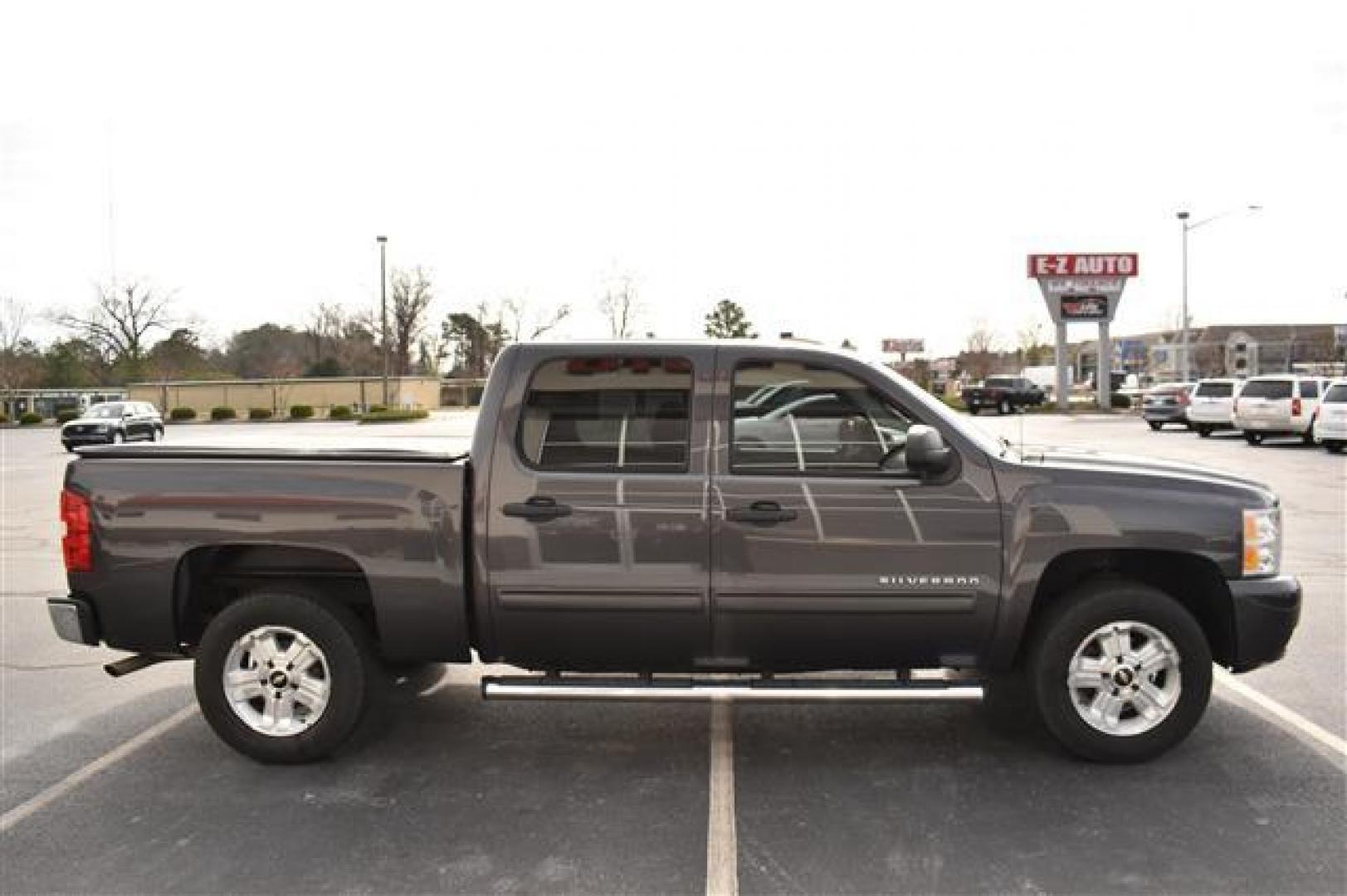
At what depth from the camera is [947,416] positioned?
4258mm

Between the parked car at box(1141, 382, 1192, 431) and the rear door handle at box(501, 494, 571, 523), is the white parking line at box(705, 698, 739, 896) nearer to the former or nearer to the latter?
the rear door handle at box(501, 494, 571, 523)

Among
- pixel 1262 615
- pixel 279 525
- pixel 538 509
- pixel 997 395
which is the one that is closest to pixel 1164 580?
pixel 1262 615

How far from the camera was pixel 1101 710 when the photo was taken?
420 centimetres

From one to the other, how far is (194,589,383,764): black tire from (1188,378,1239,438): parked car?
2770 centimetres

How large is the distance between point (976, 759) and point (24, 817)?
13.0 ft

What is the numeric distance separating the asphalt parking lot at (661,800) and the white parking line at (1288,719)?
0.05ft

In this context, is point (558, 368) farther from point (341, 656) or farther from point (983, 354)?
point (983, 354)

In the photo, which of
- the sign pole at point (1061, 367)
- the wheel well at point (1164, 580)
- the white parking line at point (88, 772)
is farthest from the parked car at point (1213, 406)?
the white parking line at point (88, 772)

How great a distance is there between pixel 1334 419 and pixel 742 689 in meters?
21.5

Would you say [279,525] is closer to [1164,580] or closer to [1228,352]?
[1164,580]

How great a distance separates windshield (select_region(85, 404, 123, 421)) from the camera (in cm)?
3029

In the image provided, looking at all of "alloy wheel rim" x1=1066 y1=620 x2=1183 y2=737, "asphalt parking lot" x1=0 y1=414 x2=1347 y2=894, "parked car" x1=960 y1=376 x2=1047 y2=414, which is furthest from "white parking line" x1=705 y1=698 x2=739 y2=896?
"parked car" x1=960 y1=376 x2=1047 y2=414

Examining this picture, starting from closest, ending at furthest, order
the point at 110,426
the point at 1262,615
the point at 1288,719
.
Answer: the point at 1262,615 → the point at 1288,719 → the point at 110,426

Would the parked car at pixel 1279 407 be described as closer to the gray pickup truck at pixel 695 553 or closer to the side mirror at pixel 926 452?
the gray pickup truck at pixel 695 553
